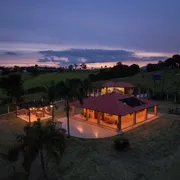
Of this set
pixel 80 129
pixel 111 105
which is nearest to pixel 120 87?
pixel 111 105

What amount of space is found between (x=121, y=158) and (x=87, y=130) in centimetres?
560

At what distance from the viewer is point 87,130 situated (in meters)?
17.4

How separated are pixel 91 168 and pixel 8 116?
14.7 meters

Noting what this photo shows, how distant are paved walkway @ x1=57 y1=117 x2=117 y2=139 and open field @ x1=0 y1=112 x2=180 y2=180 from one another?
0.92 m

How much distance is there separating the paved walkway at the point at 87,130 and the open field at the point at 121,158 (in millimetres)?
919

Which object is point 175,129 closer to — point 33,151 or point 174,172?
point 174,172

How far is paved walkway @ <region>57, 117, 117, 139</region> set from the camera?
1622cm

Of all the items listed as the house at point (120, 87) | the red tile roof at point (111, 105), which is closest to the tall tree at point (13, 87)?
the red tile roof at point (111, 105)

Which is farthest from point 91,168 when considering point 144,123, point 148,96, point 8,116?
point 148,96

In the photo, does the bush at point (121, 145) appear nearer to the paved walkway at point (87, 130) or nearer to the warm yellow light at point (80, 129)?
the paved walkway at point (87, 130)

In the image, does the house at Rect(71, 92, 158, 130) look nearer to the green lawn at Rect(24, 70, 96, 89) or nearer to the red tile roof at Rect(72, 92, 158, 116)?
the red tile roof at Rect(72, 92, 158, 116)

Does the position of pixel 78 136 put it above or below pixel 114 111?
below

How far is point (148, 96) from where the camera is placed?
3438 cm

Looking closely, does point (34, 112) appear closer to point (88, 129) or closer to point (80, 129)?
point (80, 129)
